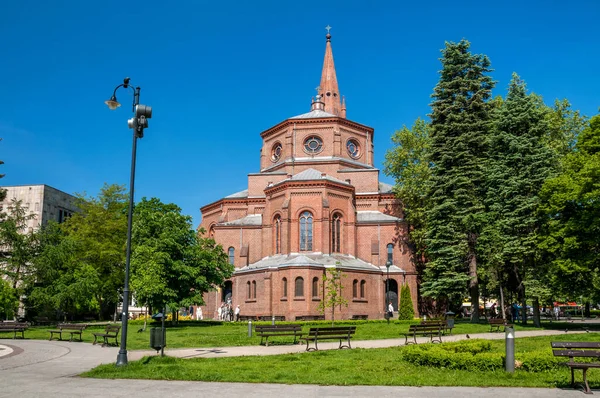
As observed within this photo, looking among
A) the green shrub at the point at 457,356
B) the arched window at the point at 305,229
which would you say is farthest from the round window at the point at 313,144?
the green shrub at the point at 457,356

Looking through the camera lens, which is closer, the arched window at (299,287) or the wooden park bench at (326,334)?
the wooden park bench at (326,334)

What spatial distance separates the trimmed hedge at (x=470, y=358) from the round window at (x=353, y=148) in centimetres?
3970

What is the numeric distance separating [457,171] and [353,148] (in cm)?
1992

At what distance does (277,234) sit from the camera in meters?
46.3

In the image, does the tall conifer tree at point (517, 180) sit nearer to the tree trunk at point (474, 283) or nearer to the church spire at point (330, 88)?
the tree trunk at point (474, 283)

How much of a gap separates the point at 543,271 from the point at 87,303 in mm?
28666

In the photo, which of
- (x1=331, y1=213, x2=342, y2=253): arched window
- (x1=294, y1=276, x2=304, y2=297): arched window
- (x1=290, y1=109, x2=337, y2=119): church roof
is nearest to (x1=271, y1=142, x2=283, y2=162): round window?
(x1=290, y1=109, x2=337, y2=119): church roof

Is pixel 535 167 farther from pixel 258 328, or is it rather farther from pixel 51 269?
pixel 51 269

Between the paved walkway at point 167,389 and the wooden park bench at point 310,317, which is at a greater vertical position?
the wooden park bench at point 310,317

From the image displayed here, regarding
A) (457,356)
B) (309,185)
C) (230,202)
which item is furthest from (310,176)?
(457,356)

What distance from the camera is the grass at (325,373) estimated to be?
10703 mm

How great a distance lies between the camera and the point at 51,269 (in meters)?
35.4

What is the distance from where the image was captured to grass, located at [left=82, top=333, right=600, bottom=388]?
10703mm

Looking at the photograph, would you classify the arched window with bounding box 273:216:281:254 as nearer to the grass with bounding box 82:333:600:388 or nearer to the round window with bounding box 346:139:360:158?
the round window with bounding box 346:139:360:158
